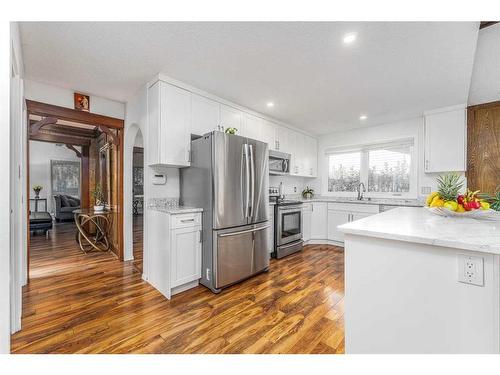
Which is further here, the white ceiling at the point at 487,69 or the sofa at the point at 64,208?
the sofa at the point at 64,208

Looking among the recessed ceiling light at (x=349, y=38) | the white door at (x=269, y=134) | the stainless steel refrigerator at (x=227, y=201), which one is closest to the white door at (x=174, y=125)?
the stainless steel refrigerator at (x=227, y=201)

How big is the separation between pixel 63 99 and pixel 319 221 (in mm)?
4519

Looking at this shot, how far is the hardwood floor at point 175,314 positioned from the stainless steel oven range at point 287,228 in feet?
1.80

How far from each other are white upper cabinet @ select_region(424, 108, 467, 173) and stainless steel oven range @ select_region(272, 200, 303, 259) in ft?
7.23

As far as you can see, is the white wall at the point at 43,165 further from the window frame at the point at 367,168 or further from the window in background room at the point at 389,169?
the window in background room at the point at 389,169

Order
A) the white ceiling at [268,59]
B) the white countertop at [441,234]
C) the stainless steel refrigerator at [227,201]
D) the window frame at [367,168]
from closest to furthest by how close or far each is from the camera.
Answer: the white countertop at [441,234] → the white ceiling at [268,59] → the stainless steel refrigerator at [227,201] → the window frame at [367,168]

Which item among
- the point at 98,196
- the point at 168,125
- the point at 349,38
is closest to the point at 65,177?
the point at 98,196

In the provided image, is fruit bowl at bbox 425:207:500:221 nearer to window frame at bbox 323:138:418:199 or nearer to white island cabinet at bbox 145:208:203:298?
white island cabinet at bbox 145:208:203:298

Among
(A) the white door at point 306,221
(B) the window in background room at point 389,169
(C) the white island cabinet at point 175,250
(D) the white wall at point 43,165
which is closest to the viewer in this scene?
(C) the white island cabinet at point 175,250

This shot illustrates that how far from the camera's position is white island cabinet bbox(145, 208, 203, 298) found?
2.36m

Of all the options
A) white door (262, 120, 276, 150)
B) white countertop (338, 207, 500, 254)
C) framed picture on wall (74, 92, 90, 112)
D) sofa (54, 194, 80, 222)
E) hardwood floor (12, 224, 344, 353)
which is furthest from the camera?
sofa (54, 194, 80, 222)

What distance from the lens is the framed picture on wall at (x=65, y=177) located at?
24.0 ft

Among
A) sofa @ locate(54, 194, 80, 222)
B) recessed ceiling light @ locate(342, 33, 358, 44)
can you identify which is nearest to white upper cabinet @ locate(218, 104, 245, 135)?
recessed ceiling light @ locate(342, 33, 358, 44)

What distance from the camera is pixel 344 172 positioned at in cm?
495
